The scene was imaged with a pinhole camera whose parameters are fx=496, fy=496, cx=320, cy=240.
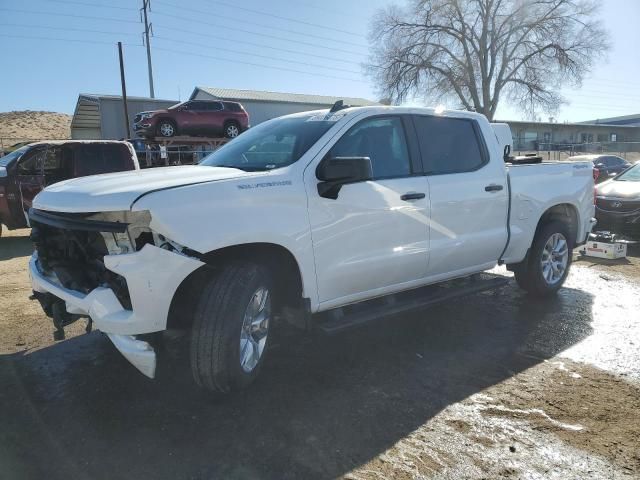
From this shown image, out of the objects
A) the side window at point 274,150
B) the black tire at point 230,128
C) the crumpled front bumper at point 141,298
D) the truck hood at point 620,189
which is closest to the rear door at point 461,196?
the side window at point 274,150

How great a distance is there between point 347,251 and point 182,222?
1276 millimetres

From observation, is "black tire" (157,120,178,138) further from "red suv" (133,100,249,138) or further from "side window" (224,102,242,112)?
"side window" (224,102,242,112)

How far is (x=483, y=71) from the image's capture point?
39281 millimetres

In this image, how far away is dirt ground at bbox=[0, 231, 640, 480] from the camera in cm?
260

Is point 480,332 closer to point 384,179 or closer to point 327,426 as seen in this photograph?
point 384,179

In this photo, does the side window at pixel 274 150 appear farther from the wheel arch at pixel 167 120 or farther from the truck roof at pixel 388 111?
the wheel arch at pixel 167 120

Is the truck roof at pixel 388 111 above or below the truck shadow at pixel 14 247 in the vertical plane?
above

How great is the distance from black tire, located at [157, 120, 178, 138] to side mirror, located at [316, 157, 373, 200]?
597 inches

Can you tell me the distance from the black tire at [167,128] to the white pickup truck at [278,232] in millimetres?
13971

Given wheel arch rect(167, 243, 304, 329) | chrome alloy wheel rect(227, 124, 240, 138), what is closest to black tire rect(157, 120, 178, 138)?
chrome alloy wheel rect(227, 124, 240, 138)

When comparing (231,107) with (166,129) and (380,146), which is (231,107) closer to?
(166,129)

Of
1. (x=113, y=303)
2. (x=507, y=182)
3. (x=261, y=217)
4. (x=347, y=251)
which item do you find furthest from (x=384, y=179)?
(x=113, y=303)

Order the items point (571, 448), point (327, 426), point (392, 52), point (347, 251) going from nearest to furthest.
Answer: point (571, 448)
point (327, 426)
point (347, 251)
point (392, 52)

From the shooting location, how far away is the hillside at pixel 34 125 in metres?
50.4
